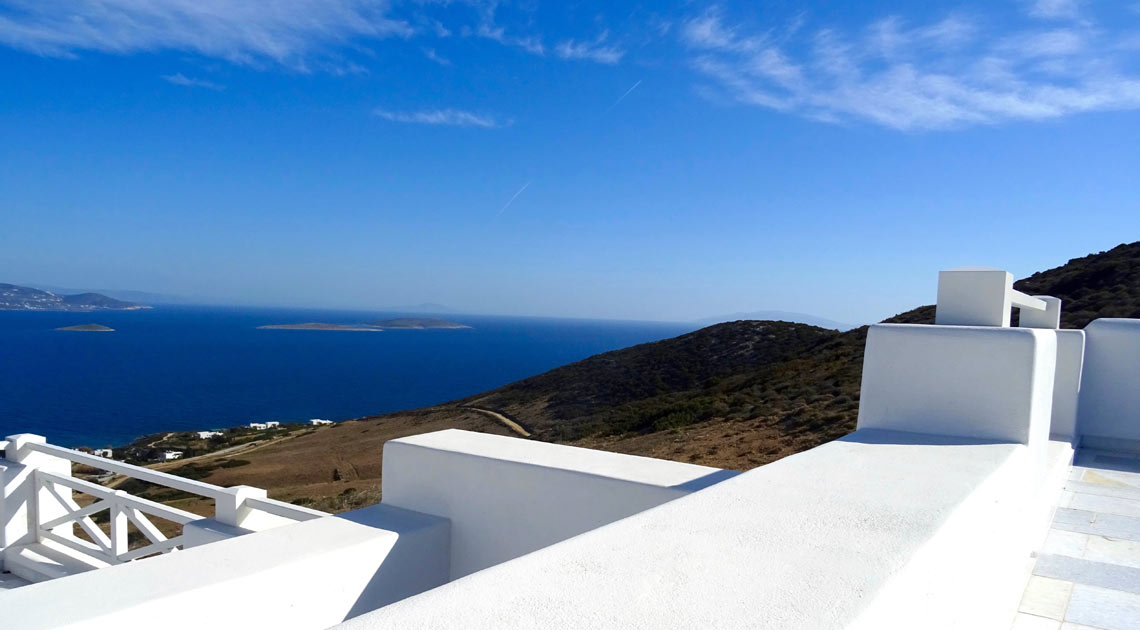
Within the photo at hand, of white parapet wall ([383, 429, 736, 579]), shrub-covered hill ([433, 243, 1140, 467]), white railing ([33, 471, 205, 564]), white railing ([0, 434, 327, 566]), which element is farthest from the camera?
shrub-covered hill ([433, 243, 1140, 467])

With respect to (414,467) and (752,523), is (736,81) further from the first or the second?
(752,523)

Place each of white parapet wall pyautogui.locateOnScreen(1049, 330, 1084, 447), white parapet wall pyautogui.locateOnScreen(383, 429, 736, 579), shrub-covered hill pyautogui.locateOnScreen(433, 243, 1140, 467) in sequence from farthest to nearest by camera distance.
Answer: shrub-covered hill pyautogui.locateOnScreen(433, 243, 1140, 467)
white parapet wall pyautogui.locateOnScreen(1049, 330, 1084, 447)
white parapet wall pyautogui.locateOnScreen(383, 429, 736, 579)

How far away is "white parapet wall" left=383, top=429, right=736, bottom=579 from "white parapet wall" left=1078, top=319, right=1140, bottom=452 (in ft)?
11.5

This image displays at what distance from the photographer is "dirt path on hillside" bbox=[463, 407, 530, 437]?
907 inches

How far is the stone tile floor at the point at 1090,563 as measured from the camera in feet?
6.95

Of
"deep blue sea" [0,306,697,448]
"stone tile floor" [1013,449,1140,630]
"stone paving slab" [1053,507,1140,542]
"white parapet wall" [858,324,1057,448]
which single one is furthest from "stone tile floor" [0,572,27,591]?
"deep blue sea" [0,306,697,448]

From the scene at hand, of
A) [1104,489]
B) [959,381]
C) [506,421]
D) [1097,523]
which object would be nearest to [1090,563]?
[1097,523]

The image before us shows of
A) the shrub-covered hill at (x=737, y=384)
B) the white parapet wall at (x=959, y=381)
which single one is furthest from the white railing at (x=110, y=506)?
the shrub-covered hill at (x=737, y=384)

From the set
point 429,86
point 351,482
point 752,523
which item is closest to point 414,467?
point 752,523

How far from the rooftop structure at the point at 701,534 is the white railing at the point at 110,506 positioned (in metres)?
0.02

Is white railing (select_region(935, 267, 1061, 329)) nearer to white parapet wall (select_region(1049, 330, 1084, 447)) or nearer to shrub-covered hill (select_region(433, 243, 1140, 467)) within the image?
white parapet wall (select_region(1049, 330, 1084, 447))

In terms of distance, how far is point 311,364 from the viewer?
8719cm

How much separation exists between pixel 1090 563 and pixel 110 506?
183 inches

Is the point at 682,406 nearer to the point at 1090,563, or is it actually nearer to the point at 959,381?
the point at 1090,563
